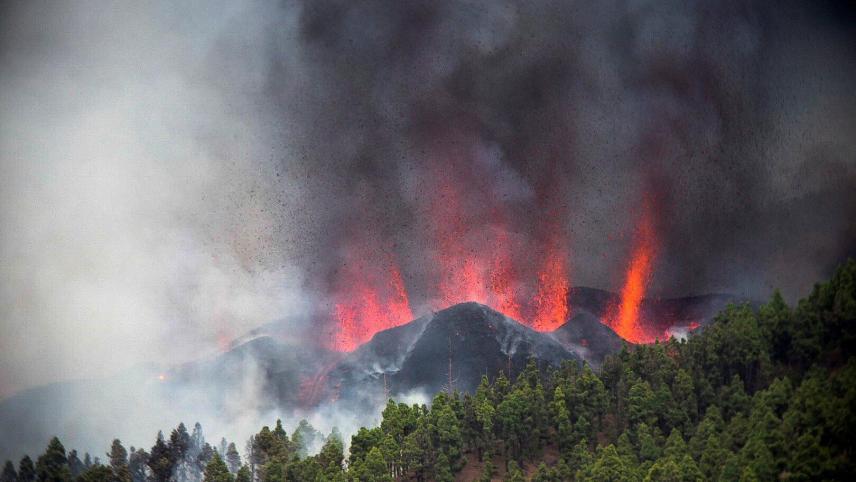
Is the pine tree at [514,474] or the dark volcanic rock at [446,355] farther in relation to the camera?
the dark volcanic rock at [446,355]

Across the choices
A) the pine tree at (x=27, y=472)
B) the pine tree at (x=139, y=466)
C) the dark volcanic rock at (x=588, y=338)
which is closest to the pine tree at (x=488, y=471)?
the pine tree at (x=139, y=466)

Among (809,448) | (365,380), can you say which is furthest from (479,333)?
(809,448)

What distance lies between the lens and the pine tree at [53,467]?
91.9 metres

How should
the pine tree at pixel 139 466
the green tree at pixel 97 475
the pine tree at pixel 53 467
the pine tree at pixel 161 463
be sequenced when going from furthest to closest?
the pine tree at pixel 139 466 < the pine tree at pixel 161 463 < the pine tree at pixel 53 467 < the green tree at pixel 97 475

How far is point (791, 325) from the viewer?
3529 inches

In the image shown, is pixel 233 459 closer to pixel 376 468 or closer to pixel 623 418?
pixel 376 468

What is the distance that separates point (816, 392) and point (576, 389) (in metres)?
21.0

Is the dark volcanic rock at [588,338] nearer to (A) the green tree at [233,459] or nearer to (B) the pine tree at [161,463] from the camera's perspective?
(A) the green tree at [233,459]

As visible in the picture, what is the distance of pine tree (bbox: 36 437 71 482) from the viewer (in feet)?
302

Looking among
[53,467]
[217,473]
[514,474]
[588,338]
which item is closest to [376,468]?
[514,474]

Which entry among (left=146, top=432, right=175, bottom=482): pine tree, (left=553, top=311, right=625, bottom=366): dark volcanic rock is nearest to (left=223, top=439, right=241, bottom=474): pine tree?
(left=146, top=432, right=175, bottom=482): pine tree

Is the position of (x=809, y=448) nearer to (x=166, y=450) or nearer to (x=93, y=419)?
(x=166, y=450)

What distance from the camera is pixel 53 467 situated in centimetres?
9394

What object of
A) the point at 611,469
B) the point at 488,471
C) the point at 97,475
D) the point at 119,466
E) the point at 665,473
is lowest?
the point at 665,473
